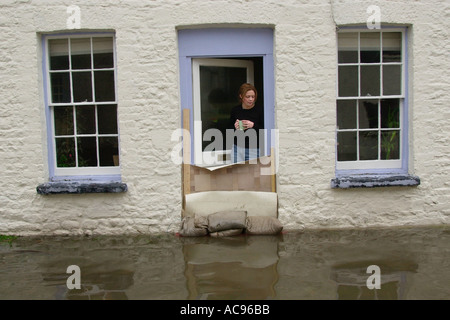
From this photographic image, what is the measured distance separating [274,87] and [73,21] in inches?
115

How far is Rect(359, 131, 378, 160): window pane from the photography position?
267 inches

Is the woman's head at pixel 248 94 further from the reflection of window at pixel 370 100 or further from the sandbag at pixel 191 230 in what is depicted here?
the sandbag at pixel 191 230

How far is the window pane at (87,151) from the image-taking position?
680 cm

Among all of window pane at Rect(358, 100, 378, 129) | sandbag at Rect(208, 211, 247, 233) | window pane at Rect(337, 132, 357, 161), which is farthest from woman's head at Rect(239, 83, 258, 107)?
sandbag at Rect(208, 211, 247, 233)

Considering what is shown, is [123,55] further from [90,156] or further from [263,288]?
[263,288]

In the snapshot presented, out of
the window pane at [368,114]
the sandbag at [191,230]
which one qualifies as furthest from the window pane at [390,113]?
the sandbag at [191,230]

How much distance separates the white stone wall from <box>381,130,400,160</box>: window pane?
0.95 feet

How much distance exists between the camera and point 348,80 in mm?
6684

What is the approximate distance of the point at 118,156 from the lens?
22.2ft

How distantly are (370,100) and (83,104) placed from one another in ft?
13.6

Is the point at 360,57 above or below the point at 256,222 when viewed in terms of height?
above

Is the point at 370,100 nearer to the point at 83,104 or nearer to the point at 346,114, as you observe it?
the point at 346,114
